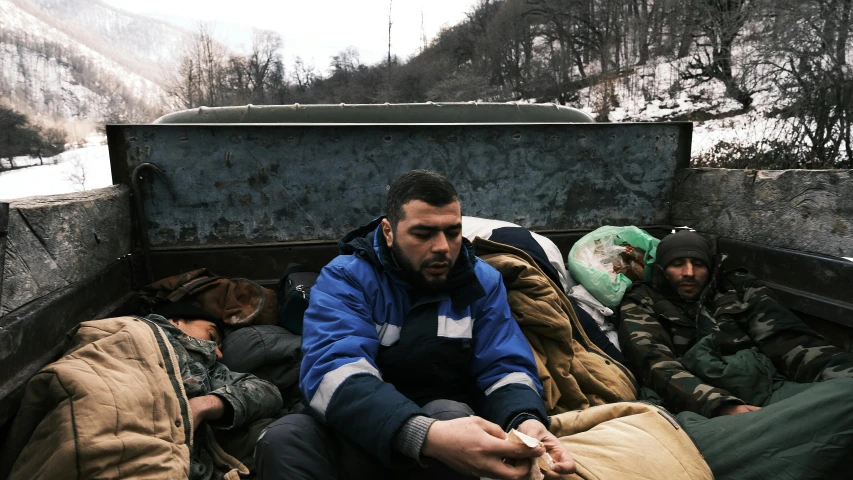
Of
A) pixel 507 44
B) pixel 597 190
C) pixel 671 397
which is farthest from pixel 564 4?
pixel 671 397

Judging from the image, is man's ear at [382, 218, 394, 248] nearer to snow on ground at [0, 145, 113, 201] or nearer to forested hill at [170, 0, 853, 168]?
forested hill at [170, 0, 853, 168]

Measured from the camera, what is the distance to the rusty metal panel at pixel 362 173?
2814 millimetres

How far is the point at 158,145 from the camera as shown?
276 cm

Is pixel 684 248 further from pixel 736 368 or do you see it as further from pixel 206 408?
pixel 206 408

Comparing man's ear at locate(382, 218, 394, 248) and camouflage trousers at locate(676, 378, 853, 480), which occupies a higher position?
man's ear at locate(382, 218, 394, 248)

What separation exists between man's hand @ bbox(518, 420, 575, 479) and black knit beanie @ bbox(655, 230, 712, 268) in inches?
67.0

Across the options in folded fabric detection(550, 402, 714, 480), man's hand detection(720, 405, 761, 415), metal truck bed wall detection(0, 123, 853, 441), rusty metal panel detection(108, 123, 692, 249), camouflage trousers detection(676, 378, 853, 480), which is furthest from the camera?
rusty metal panel detection(108, 123, 692, 249)

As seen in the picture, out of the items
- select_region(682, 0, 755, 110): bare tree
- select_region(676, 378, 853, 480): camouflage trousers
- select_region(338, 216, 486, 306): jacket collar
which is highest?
select_region(682, 0, 755, 110): bare tree

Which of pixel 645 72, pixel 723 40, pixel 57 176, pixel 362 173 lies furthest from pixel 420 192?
pixel 645 72

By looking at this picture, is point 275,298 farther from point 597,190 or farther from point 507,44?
point 507,44

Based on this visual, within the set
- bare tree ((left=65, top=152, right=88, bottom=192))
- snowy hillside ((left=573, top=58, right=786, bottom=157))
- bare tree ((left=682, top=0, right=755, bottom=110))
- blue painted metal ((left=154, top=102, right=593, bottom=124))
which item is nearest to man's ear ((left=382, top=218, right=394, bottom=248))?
blue painted metal ((left=154, top=102, right=593, bottom=124))

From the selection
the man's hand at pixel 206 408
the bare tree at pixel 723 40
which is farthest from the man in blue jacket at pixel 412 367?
the bare tree at pixel 723 40

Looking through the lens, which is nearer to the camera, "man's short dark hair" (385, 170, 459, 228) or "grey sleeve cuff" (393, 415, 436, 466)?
"grey sleeve cuff" (393, 415, 436, 466)

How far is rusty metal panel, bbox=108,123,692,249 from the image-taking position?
2.81 m
